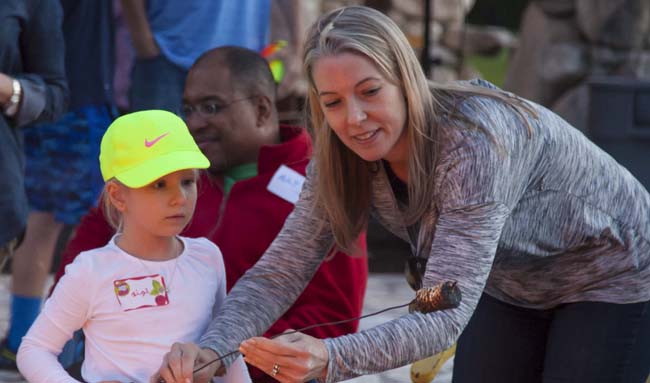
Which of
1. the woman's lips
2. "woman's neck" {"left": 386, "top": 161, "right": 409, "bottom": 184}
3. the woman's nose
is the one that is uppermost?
the woman's nose

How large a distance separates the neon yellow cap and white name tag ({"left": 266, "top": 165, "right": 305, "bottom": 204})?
682 mm

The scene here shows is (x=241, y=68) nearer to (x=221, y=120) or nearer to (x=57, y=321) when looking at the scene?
(x=221, y=120)

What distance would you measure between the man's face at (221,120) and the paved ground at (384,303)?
123 cm

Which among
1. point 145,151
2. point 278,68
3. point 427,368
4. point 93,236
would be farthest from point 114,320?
point 278,68

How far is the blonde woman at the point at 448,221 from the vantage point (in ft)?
7.54

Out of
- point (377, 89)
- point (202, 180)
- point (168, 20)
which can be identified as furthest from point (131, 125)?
point (168, 20)

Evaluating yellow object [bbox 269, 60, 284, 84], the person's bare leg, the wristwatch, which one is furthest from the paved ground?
the wristwatch

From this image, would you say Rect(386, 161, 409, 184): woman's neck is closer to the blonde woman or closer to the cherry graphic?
the blonde woman

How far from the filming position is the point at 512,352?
2.92 metres

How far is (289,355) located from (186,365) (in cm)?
27

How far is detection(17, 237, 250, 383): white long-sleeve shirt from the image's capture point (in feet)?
8.28

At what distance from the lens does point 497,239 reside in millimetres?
2336

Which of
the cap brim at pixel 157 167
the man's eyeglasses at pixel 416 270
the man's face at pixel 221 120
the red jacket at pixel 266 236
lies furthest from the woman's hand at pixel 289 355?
the man's face at pixel 221 120

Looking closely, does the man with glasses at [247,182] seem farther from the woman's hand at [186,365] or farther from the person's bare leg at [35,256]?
the person's bare leg at [35,256]
